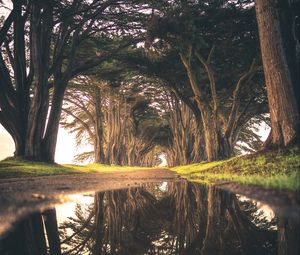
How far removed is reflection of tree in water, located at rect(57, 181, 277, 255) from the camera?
8.53ft

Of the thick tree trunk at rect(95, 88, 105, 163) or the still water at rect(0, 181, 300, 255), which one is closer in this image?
the still water at rect(0, 181, 300, 255)

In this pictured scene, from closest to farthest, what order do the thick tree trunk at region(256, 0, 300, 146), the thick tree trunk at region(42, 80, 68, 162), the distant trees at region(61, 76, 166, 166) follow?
the thick tree trunk at region(256, 0, 300, 146) < the thick tree trunk at region(42, 80, 68, 162) < the distant trees at region(61, 76, 166, 166)

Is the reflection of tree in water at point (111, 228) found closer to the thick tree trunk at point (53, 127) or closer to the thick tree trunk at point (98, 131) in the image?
the thick tree trunk at point (53, 127)

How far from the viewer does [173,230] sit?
10.8 ft

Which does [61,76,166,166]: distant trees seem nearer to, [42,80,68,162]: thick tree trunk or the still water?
[42,80,68,162]: thick tree trunk

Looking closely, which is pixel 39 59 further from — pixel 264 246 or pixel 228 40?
pixel 264 246

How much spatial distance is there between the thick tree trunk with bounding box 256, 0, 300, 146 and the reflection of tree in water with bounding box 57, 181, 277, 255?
447 centimetres

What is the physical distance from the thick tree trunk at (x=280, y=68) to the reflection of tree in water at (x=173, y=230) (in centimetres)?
447

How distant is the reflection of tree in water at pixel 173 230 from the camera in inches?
102

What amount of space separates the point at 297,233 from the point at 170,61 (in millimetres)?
19019

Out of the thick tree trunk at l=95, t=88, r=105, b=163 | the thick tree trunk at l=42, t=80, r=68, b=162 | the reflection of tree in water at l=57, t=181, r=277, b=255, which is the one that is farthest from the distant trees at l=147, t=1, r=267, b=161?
the reflection of tree in water at l=57, t=181, r=277, b=255

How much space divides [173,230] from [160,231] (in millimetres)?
136

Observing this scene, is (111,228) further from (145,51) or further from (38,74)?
(145,51)

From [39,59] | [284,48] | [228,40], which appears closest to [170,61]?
[228,40]
